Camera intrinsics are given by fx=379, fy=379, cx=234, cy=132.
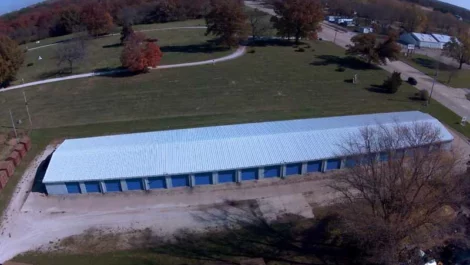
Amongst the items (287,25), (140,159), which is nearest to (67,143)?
(140,159)

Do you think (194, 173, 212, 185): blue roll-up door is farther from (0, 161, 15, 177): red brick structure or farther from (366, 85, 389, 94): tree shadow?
(366, 85, 389, 94): tree shadow

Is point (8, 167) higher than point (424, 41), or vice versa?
point (424, 41)

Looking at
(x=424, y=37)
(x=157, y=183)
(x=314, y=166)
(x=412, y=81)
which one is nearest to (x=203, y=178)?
(x=157, y=183)

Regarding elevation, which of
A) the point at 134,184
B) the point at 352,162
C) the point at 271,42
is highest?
the point at 271,42

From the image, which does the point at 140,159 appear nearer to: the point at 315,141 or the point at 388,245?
the point at 315,141

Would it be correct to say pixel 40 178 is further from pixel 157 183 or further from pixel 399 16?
pixel 399 16

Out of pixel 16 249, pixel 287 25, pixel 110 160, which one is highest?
pixel 287 25

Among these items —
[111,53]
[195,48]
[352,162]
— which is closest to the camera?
[352,162]
